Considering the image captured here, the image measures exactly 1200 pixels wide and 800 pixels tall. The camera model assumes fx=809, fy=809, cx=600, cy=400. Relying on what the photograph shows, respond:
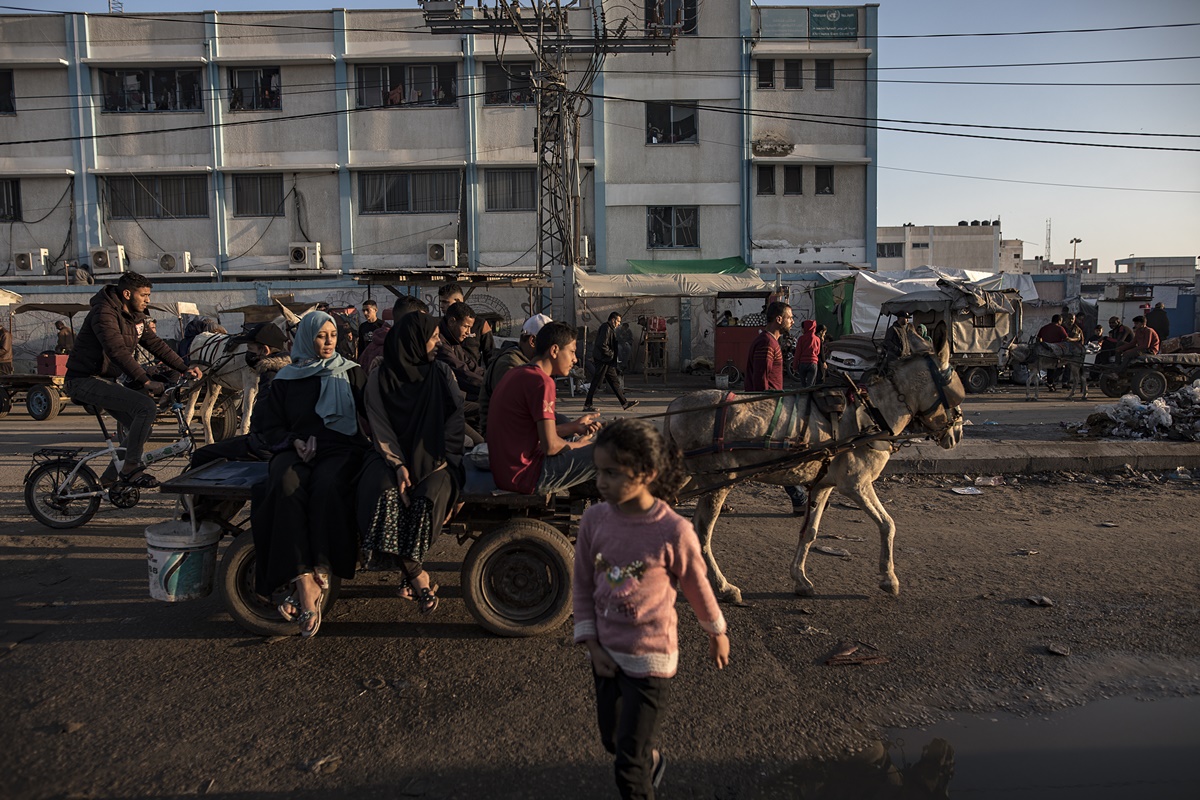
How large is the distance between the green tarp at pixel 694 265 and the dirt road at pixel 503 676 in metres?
20.0

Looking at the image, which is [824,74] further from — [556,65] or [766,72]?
[556,65]

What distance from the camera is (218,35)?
26.5 meters

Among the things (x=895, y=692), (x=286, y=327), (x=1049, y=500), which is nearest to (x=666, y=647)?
(x=895, y=692)

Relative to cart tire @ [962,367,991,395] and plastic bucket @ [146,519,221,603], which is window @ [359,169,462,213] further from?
plastic bucket @ [146,519,221,603]

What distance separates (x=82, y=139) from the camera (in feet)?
87.5

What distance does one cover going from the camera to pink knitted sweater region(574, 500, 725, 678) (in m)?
2.70

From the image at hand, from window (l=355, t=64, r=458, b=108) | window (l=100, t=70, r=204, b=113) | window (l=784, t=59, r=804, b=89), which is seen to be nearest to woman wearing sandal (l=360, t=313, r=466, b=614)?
window (l=355, t=64, r=458, b=108)

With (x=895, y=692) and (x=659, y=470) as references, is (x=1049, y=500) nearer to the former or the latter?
(x=895, y=692)

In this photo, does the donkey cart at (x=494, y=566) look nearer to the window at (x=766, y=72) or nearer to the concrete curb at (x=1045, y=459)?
the concrete curb at (x=1045, y=459)

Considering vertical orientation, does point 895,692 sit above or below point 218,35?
below

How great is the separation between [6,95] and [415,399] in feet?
102

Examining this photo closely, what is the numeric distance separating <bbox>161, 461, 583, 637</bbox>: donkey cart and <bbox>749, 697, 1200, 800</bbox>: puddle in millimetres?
1786

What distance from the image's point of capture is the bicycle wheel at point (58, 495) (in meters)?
7.06

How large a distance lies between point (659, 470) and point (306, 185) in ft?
89.0
